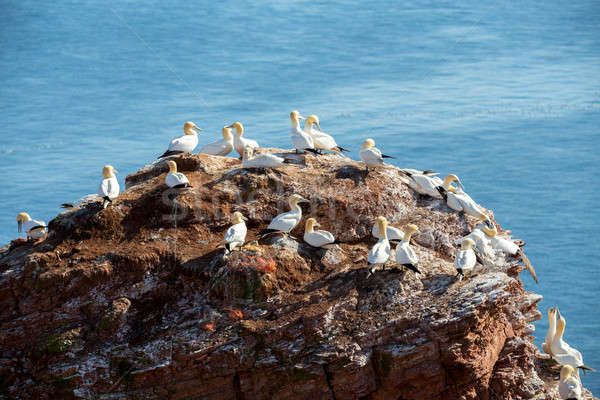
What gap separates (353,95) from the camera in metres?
57.3

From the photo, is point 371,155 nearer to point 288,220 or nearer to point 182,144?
point 288,220

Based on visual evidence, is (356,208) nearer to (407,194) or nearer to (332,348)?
(407,194)

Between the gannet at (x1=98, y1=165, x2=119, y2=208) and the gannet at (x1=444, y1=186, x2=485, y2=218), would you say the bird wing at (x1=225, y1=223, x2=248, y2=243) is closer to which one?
the gannet at (x1=98, y1=165, x2=119, y2=208)

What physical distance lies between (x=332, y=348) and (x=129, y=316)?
13.4 ft

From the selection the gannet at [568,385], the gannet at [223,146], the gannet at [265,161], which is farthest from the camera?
the gannet at [223,146]

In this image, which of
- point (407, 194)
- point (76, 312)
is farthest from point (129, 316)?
point (407, 194)

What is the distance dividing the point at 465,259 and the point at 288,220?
12.4 ft

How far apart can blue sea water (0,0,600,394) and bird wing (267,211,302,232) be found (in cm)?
1590

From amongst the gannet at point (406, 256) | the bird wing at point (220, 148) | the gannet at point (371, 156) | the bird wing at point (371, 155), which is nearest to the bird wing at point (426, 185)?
the gannet at point (371, 156)

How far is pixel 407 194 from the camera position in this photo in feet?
63.5

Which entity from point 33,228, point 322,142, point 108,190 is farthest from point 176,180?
point 322,142

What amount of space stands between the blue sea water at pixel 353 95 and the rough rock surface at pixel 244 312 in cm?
1397

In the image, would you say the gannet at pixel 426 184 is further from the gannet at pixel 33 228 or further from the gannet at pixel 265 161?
the gannet at pixel 33 228

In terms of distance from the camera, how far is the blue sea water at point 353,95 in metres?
42.5
